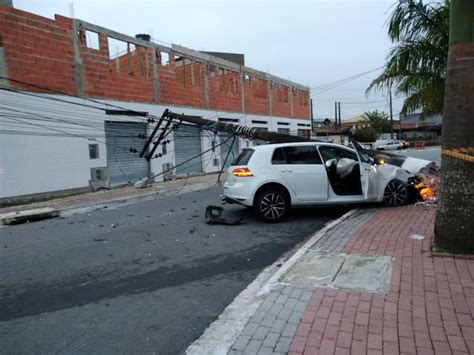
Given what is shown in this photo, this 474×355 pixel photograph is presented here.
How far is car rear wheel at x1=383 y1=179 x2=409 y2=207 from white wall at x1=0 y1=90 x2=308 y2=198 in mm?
12910

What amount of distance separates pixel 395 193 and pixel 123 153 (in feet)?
47.2

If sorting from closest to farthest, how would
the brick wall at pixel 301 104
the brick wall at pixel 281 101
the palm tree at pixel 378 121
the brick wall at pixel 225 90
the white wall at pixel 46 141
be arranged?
the white wall at pixel 46 141 → the brick wall at pixel 225 90 → the brick wall at pixel 281 101 → the brick wall at pixel 301 104 → the palm tree at pixel 378 121

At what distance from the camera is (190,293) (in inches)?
189

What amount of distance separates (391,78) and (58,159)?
13.0 m

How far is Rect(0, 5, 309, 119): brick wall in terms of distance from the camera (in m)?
15.3

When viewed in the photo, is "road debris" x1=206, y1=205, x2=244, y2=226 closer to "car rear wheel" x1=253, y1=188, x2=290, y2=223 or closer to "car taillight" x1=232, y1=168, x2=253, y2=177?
"car rear wheel" x1=253, y1=188, x2=290, y2=223

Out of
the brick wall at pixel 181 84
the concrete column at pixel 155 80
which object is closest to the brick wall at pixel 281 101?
the brick wall at pixel 181 84

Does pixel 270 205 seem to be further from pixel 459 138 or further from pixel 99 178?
pixel 99 178

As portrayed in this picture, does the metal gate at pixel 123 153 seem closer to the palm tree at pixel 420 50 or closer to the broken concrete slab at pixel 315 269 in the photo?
the palm tree at pixel 420 50

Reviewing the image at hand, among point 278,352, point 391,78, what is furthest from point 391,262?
point 391,78

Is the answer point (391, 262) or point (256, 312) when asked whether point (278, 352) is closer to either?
point (256, 312)

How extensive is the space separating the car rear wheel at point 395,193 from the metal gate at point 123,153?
1360cm

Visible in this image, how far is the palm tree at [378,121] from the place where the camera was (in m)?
72.1

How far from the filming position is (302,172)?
28.9 feet
